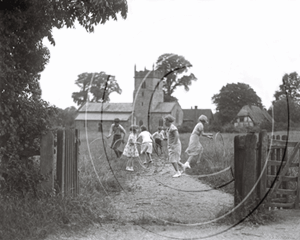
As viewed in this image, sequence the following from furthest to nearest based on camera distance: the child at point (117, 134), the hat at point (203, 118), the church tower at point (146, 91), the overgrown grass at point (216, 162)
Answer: the child at point (117, 134)
the overgrown grass at point (216, 162)
the hat at point (203, 118)
the church tower at point (146, 91)

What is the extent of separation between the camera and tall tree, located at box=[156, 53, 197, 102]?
243 inches

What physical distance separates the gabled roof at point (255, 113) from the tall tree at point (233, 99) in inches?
2.5

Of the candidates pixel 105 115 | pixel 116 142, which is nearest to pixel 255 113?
pixel 105 115

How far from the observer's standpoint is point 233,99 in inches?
247

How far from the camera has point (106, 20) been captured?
7.03 m

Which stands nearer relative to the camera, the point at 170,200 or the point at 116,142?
the point at 170,200

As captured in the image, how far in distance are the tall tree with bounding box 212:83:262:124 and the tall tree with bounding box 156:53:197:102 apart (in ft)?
1.64

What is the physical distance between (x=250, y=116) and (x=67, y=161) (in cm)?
315

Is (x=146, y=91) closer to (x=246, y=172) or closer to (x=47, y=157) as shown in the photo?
(x=47, y=157)

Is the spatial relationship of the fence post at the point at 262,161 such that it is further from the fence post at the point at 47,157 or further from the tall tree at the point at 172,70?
the fence post at the point at 47,157

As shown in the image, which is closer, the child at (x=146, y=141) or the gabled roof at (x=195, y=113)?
the gabled roof at (x=195, y=113)

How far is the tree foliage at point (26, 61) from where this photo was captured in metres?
6.15

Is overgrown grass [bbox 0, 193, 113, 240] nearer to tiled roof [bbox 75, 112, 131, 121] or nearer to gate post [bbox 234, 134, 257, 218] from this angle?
tiled roof [bbox 75, 112, 131, 121]

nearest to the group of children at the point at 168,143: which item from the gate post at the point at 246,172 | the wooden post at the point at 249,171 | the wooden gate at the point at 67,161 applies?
the gate post at the point at 246,172
